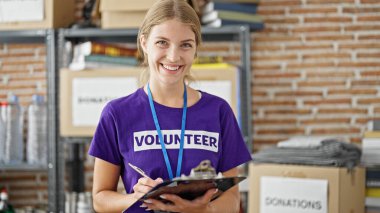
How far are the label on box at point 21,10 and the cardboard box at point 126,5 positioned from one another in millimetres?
346

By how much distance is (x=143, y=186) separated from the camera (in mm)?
1438

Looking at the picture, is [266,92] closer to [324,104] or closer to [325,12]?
[324,104]

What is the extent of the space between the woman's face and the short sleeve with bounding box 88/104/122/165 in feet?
0.54

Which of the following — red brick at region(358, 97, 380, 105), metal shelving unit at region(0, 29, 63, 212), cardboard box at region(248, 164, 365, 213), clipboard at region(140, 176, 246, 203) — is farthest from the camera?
red brick at region(358, 97, 380, 105)

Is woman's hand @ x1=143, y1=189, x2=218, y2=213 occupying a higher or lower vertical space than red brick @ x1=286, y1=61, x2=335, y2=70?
lower

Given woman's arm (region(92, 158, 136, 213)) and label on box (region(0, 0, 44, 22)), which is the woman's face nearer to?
woman's arm (region(92, 158, 136, 213))

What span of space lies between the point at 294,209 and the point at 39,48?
1815mm

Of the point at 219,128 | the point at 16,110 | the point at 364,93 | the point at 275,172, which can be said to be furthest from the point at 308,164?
the point at 16,110

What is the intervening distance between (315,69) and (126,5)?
44.4 inches

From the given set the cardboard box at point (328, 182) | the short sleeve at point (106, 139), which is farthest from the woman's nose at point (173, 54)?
the cardboard box at point (328, 182)

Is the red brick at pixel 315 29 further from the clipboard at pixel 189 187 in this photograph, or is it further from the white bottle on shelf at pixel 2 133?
the clipboard at pixel 189 187

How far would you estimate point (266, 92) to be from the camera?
349 cm

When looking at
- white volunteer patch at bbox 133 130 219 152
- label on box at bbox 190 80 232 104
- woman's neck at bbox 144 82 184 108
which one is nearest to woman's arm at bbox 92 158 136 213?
white volunteer patch at bbox 133 130 219 152

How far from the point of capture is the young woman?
150 cm
